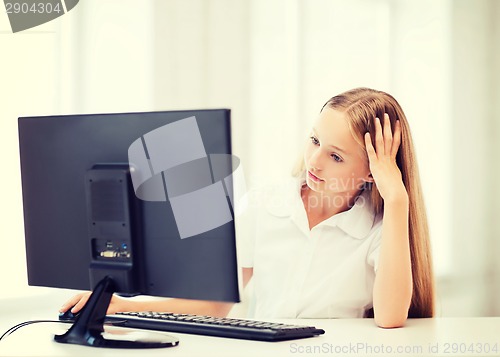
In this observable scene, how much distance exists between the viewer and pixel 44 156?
150 centimetres

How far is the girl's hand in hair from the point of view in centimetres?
181

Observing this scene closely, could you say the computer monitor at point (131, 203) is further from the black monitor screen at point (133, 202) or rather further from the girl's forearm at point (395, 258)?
the girl's forearm at point (395, 258)

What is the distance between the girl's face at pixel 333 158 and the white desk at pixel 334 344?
16.7 inches

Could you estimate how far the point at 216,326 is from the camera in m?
1.48

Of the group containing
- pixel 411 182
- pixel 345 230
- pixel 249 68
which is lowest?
pixel 345 230

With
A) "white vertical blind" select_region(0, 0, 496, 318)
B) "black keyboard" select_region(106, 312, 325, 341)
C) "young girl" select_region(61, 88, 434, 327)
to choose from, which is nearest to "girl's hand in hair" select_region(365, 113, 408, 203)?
"young girl" select_region(61, 88, 434, 327)

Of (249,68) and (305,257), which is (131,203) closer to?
(305,257)

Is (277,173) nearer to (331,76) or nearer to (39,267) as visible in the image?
(331,76)

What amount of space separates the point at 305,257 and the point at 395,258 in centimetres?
34

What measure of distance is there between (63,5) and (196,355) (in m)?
1.47

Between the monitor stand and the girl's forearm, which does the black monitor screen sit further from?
the girl's forearm

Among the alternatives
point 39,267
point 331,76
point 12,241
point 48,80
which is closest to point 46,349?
point 39,267

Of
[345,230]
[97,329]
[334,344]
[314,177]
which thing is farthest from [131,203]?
[345,230]

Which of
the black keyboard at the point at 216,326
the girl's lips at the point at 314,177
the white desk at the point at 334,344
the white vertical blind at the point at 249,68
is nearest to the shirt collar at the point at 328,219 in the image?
the girl's lips at the point at 314,177
